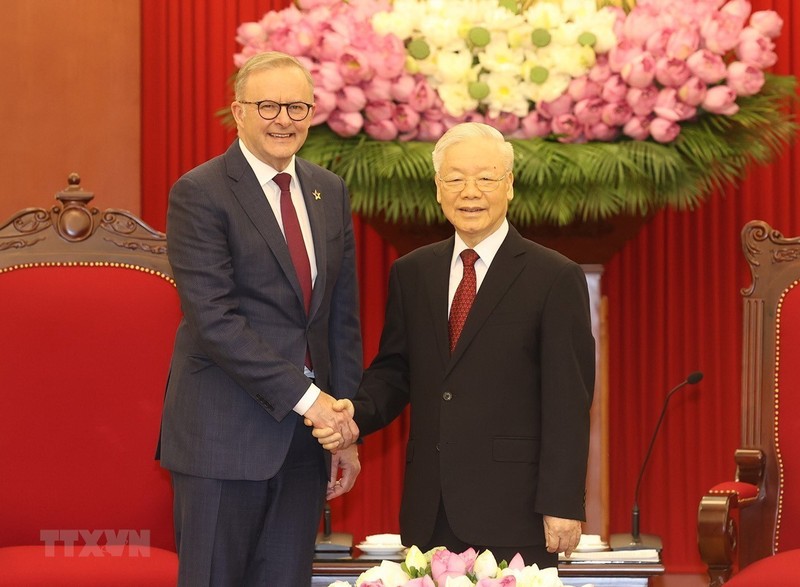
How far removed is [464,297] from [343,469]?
52 centimetres

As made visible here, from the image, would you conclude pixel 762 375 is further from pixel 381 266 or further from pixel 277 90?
pixel 277 90

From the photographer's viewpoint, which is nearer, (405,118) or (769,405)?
(405,118)

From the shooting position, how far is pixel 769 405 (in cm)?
331

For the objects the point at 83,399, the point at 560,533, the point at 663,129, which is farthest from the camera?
the point at 83,399

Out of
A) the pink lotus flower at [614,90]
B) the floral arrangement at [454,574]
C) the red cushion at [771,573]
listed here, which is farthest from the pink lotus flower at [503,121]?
the floral arrangement at [454,574]

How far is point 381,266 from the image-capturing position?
4094 millimetres

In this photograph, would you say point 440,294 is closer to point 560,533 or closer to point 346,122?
point 560,533

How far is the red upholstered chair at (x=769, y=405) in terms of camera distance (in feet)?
10.6

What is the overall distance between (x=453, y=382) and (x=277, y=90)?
0.67 meters

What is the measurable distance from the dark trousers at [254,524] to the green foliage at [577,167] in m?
0.75

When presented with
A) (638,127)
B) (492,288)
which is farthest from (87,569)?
(638,127)

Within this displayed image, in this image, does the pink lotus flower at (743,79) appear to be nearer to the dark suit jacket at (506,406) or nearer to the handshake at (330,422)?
the dark suit jacket at (506,406)

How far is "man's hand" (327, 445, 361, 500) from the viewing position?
273 cm

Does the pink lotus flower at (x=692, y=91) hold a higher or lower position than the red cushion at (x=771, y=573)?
higher
